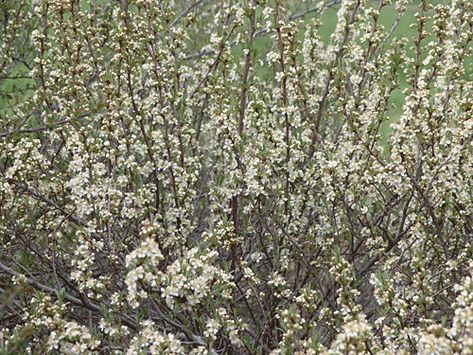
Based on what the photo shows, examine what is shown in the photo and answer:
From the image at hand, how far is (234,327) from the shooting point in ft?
9.65

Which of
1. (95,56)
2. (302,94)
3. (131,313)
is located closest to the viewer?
(131,313)

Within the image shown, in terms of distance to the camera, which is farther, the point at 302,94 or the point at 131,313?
the point at 302,94

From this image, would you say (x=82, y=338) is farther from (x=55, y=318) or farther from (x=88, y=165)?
(x=88, y=165)

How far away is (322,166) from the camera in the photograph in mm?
3680

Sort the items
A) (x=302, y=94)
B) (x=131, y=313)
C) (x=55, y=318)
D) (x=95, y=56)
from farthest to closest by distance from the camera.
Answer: (x=95, y=56) → (x=302, y=94) → (x=131, y=313) → (x=55, y=318)

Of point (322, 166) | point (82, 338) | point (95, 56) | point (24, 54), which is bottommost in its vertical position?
point (82, 338)

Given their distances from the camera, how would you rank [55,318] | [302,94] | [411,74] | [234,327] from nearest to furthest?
[55,318] < [234,327] < [411,74] < [302,94]

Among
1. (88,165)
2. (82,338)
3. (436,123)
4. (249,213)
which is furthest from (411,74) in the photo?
(82,338)

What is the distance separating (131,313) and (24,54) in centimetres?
271

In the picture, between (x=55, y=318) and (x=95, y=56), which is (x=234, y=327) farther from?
(x=95, y=56)

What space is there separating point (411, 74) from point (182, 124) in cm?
131

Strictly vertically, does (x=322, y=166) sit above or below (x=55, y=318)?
above

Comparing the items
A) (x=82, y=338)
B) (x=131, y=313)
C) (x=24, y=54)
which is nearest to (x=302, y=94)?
(x=131, y=313)

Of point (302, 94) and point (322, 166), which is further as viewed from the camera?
point (302, 94)
